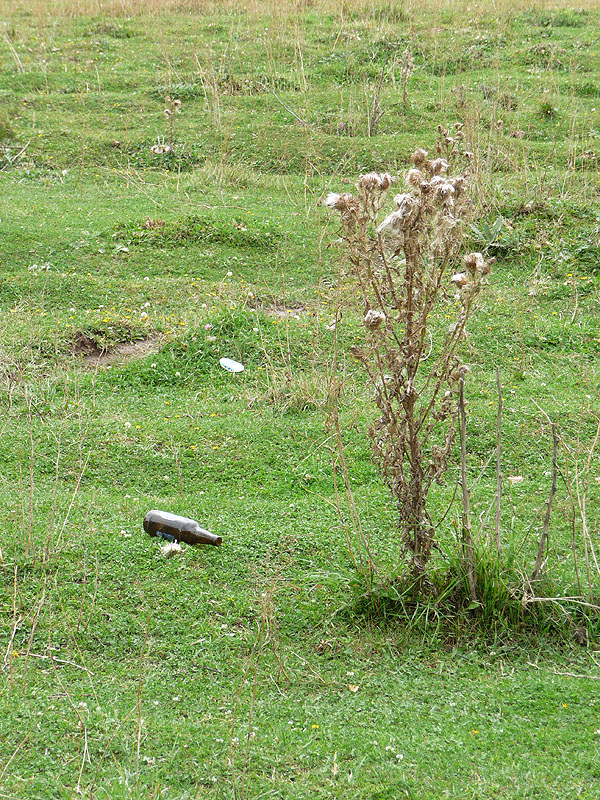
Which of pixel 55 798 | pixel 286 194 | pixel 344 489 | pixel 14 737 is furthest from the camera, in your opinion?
pixel 286 194

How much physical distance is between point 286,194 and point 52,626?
7003 millimetres

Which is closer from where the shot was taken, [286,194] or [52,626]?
[52,626]

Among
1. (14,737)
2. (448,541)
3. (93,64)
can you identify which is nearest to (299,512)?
(448,541)

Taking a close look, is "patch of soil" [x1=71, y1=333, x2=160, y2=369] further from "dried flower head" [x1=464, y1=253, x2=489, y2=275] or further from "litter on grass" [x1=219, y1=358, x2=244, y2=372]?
"dried flower head" [x1=464, y1=253, x2=489, y2=275]

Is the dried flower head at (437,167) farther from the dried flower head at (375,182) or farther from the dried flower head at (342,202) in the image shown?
the dried flower head at (342,202)

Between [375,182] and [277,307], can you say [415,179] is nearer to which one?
[375,182]

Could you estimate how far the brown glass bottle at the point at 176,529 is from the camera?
13.7 feet

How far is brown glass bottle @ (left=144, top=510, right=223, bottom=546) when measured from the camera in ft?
13.7

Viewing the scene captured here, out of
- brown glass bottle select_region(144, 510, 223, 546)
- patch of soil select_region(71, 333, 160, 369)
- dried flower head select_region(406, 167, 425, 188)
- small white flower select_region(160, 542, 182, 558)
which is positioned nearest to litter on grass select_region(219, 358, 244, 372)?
patch of soil select_region(71, 333, 160, 369)

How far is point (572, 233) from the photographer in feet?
26.3

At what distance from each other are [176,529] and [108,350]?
8.82 feet

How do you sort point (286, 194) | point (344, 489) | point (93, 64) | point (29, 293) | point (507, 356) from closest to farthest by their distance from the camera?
point (344, 489) < point (507, 356) < point (29, 293) < point (286, 194) < point (93, 64)

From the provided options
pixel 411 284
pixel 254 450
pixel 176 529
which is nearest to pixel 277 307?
pixel 254 450

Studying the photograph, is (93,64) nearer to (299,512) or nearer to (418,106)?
(418,106)
